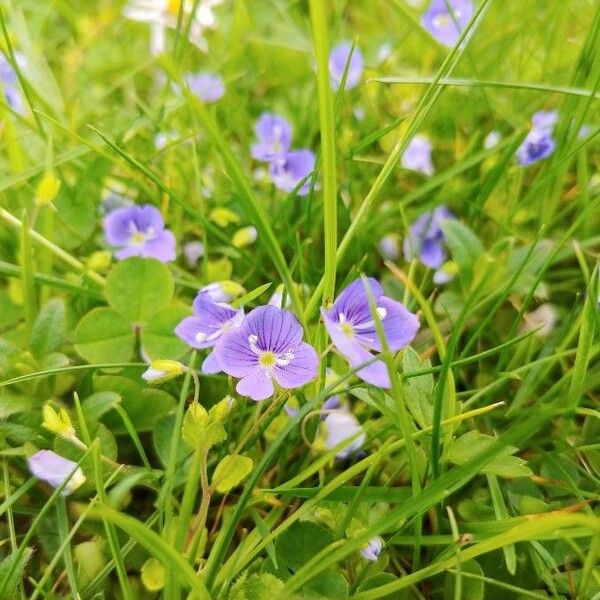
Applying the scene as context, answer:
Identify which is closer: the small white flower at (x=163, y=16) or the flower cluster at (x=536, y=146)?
the flower cluster at (x=536, y=146)

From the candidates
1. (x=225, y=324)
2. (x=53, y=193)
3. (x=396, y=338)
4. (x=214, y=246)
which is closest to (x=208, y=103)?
(x=214, y=246)

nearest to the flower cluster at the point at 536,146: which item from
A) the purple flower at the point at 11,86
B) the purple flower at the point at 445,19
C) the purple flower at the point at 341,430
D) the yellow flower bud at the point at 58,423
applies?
the purple flower at the point at 445,19

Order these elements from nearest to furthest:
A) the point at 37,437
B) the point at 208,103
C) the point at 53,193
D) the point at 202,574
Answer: the point at 202,574 < the point at 37,437 < the point at 53,193 < the point at 208,103

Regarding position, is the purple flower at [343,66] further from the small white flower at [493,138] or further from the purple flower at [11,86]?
the purple flower at [11,86]

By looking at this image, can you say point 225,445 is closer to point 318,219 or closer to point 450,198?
point 318,219

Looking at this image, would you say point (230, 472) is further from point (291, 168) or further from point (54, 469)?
point (291, 168)

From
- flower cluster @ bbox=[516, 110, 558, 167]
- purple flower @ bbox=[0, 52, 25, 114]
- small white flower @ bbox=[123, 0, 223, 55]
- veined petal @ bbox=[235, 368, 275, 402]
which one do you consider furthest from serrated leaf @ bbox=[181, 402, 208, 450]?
small white flower @ bbox=[123, 0, 223, 55]

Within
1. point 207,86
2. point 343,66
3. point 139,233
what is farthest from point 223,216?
point 343,66
